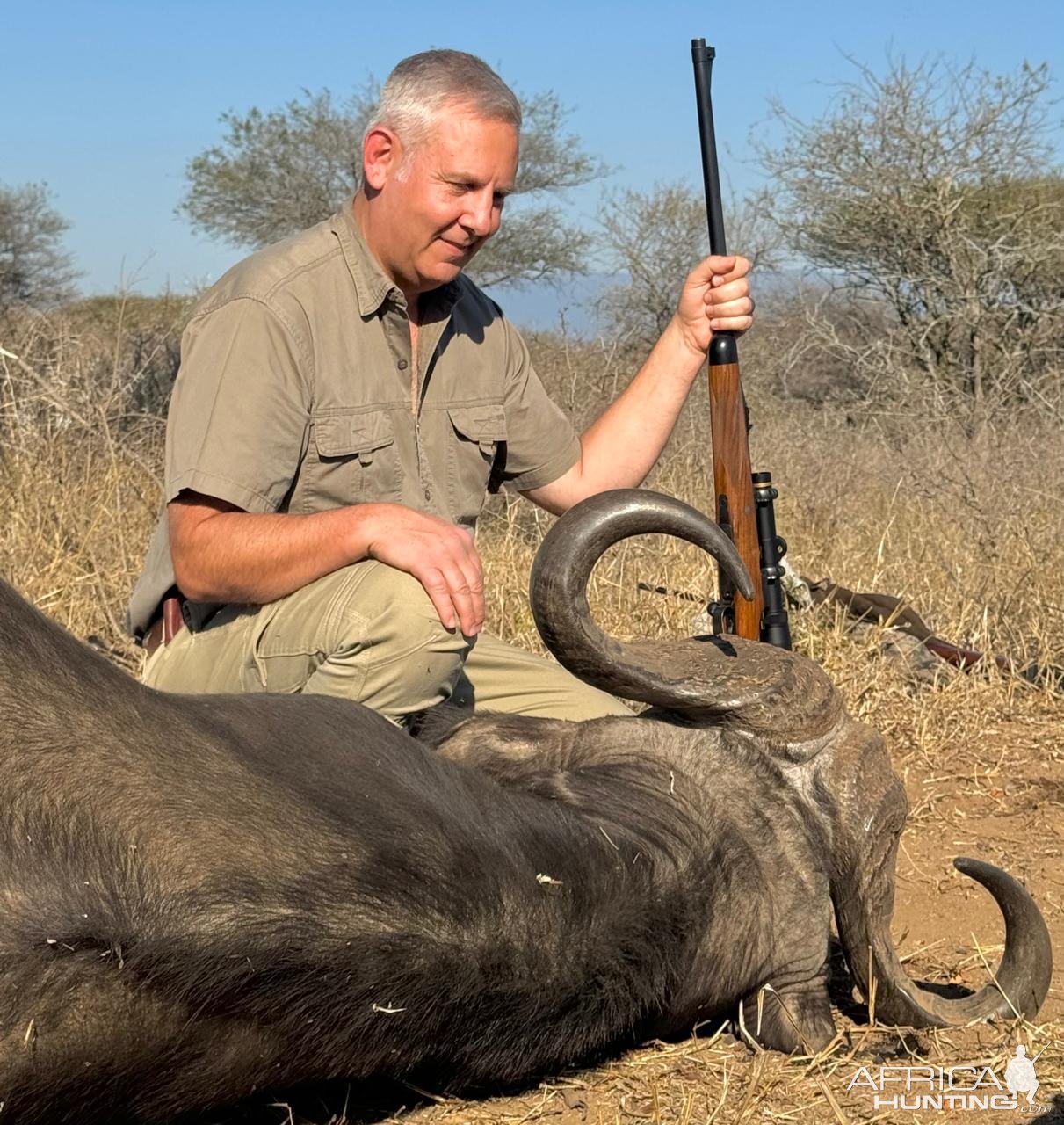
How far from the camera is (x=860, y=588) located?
6492 mm

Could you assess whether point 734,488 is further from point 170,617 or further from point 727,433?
point 170,617

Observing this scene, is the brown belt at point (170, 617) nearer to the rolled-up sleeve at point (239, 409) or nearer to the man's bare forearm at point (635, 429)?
the rolled-up sleeve at point (239, 409)

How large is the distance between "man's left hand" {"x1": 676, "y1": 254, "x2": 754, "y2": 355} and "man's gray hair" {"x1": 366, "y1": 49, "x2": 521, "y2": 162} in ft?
2.17

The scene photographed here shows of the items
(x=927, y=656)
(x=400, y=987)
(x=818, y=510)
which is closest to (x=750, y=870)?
(x=400, y=987)

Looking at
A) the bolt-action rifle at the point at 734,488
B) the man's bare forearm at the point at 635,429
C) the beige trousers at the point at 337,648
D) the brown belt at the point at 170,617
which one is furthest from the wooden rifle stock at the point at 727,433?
the brown belt at the point at 170,617

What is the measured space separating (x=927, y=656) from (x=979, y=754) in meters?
0.67

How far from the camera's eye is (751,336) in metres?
16.2

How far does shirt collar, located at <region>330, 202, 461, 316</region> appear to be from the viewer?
392 cm

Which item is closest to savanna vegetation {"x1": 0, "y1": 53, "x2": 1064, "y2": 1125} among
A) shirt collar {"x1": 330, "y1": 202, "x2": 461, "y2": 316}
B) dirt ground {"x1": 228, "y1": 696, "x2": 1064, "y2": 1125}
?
dirt ground {"x1": 228, "y1": 696, "x2": 1064, "y2": 1125}

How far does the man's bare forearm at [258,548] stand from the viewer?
347cm

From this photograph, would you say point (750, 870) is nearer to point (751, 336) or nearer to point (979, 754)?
point (979, 754)

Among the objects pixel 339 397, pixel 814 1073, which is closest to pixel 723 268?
pixel 339 397

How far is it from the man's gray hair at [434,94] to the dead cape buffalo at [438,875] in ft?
4.87

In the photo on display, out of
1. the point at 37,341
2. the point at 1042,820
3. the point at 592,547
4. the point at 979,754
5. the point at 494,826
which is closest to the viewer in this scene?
the point at 494,826
